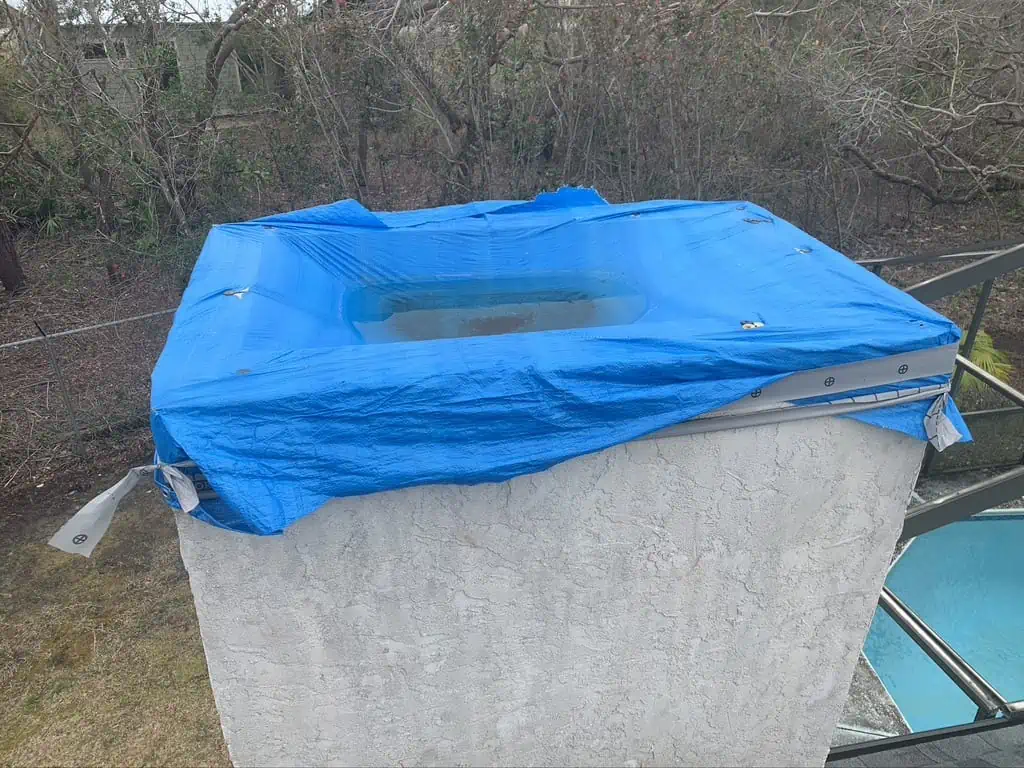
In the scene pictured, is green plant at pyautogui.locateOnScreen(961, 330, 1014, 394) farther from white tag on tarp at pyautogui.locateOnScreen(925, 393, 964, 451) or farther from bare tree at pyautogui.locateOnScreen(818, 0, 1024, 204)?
white tag on tarp at pyautogui.locateOnScreen(925, 393, 964, 451)

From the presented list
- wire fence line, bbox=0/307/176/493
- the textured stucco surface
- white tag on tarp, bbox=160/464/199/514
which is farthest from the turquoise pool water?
wire fence line, bbox=0/307/176/493

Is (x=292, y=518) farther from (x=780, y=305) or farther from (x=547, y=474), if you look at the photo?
(x=780, y=305)

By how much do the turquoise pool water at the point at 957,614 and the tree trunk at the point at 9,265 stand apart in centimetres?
790

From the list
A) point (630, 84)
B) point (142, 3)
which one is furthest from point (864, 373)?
point (142, 3)

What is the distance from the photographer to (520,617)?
217 cm

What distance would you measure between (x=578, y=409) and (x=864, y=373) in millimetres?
798

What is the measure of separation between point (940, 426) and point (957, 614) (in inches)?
159

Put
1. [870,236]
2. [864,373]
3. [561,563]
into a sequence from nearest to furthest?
[864,373] < [561,563] < [870,236]

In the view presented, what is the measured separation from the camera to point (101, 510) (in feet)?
5.53

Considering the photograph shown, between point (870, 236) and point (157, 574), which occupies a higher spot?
point (870, 236)

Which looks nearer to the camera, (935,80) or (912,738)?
(912,738)

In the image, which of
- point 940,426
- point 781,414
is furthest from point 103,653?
point 940,426

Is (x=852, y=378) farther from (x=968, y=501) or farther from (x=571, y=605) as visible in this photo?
(x=968, y=501)

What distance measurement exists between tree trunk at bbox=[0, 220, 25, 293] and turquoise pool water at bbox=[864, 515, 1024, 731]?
311 inches
